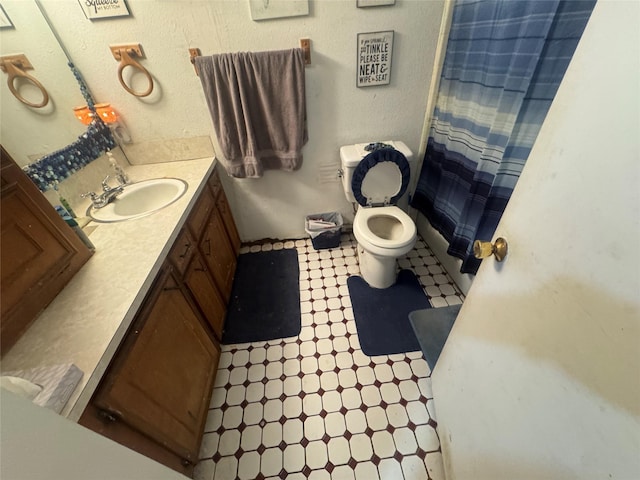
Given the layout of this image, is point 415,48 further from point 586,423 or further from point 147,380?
point 147,380

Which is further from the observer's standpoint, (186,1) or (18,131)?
(186,1)

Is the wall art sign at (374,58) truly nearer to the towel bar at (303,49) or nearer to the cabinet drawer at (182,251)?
the towel bar at (303,49)

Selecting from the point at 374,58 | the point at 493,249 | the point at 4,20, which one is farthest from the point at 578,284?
the point at 4,20

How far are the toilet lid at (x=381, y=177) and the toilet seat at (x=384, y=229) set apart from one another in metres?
0.08

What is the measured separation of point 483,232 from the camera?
1.25m

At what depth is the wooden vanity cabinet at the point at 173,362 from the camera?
2.30 feet

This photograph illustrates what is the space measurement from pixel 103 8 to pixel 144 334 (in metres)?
1.58

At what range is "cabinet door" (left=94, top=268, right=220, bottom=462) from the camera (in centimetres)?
72

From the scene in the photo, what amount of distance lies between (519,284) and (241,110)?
62.5 inches

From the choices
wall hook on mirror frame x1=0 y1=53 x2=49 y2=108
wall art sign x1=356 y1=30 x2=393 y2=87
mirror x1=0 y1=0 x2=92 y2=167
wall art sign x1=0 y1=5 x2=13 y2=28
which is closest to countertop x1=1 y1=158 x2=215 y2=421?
mirror x1=0 y1=0 x2=92 y2=167

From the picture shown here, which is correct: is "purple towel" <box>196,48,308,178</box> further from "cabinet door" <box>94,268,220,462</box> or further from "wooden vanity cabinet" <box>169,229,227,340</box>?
"cabinet door" <box>94,268,220,462</box>

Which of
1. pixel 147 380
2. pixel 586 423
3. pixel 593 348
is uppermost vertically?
pixel 593 348

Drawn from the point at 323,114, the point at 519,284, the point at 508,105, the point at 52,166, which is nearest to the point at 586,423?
the point at 519,284

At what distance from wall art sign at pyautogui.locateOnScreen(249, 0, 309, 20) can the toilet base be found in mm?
1355
